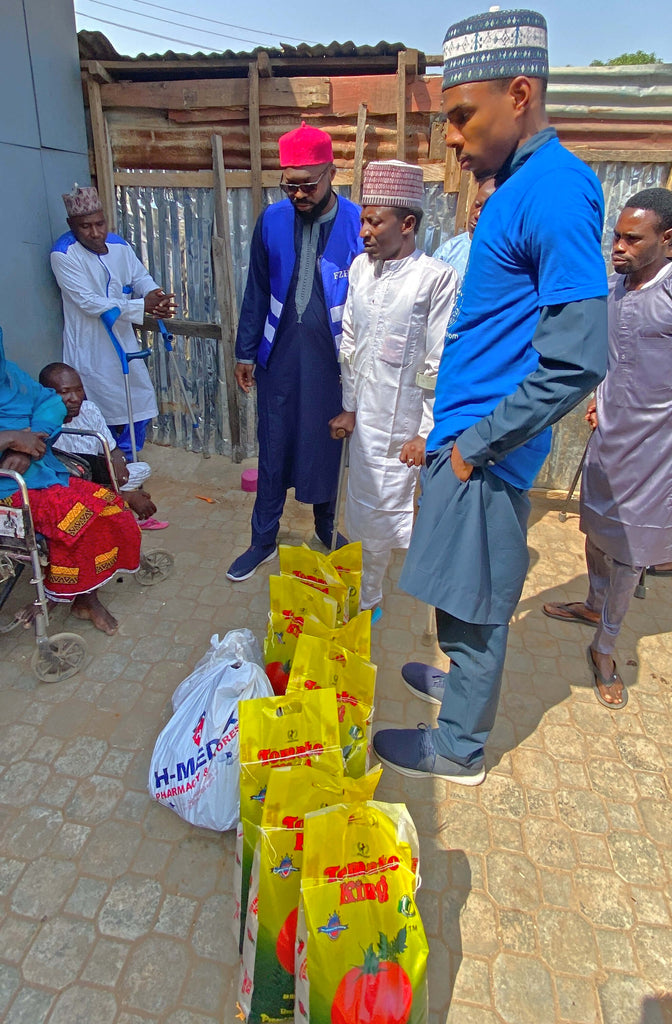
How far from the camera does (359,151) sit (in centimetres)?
Result: 429

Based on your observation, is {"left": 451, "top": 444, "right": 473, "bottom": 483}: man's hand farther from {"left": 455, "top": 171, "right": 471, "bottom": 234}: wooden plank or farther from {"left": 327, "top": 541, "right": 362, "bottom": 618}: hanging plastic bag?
{"left": 455, "top": 171, "right": 471, "bottom": 234}: wooden plank

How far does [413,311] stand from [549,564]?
2262 mm

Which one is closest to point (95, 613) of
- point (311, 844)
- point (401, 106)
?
point (311, 844)

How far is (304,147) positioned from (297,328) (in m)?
0.84

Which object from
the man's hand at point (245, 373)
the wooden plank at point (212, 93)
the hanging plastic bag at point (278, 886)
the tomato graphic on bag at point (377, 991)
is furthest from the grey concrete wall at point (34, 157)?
the tomato graphic on bag at point (377, 991)

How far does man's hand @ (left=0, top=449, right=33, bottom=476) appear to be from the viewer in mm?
2820

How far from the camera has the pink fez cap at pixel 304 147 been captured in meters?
2.79

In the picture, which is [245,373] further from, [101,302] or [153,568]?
[153,568]

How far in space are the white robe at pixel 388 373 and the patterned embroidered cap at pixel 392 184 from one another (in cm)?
23

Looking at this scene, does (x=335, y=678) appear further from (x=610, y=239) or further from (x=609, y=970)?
(x=610, y=239)

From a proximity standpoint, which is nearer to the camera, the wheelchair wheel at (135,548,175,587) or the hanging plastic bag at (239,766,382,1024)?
the hanging plastic bag at (239,766,382,1024)

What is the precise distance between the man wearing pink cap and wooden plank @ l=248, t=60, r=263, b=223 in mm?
1490

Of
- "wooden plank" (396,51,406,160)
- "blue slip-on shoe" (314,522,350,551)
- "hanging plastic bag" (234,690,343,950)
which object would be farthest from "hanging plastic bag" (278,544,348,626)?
"wooden plank" (396,51,406,160)

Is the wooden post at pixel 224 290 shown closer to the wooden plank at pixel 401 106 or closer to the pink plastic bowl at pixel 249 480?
the pink plastic bowl at pixel 249 480
